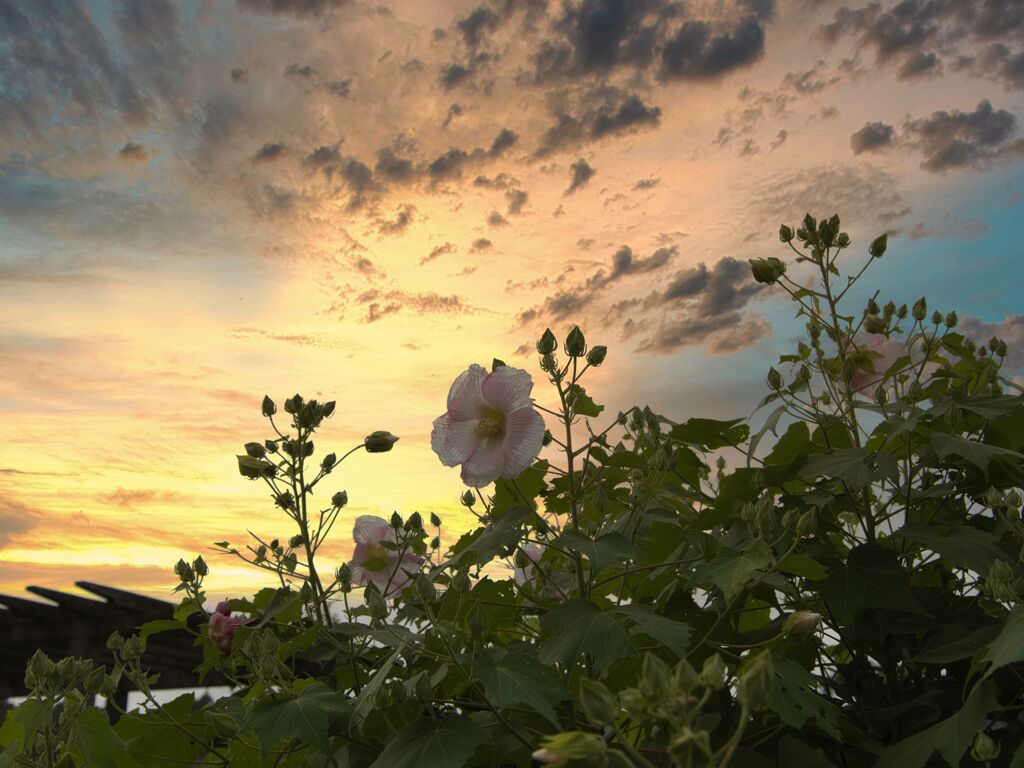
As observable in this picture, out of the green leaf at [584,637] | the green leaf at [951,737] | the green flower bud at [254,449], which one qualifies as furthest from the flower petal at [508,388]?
the green leaf at [951,737]

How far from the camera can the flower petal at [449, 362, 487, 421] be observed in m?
1.87

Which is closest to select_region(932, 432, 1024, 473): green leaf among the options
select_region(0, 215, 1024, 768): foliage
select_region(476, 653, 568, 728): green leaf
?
select_region(0, 215, 1024, 768): foliage

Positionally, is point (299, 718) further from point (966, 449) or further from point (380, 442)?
point (966, 449)

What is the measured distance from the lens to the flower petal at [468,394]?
6.15 ft

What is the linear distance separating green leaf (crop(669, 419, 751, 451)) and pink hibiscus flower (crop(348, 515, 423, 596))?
798 millimetres

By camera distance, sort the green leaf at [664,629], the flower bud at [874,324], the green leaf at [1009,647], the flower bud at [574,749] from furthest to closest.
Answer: the flower bud at [874,324]
the green leaf at [664,629]
the green leaf at [1009,647]
the flower bud at [574,749]

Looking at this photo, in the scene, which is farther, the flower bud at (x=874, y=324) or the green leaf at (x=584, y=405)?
the flower bud at (x=874, y=324)

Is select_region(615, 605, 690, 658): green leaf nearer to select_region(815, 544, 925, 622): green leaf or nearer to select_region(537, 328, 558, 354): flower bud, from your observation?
select_region(815, 544, 925, 622): green leaf

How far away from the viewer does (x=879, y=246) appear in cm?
233

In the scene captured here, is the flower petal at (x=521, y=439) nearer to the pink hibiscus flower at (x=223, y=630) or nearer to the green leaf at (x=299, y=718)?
the green leaf at (x=299, y=718)

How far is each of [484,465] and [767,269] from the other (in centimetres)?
86

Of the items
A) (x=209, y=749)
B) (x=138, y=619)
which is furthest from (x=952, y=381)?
(x=138, y=619)

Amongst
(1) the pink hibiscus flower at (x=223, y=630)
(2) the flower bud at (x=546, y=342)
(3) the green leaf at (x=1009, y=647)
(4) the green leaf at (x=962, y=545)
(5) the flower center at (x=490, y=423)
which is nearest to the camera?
(3) the green leaf at (x=1009, y=647)

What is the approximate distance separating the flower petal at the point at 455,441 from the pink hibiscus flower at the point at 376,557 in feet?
1.87
